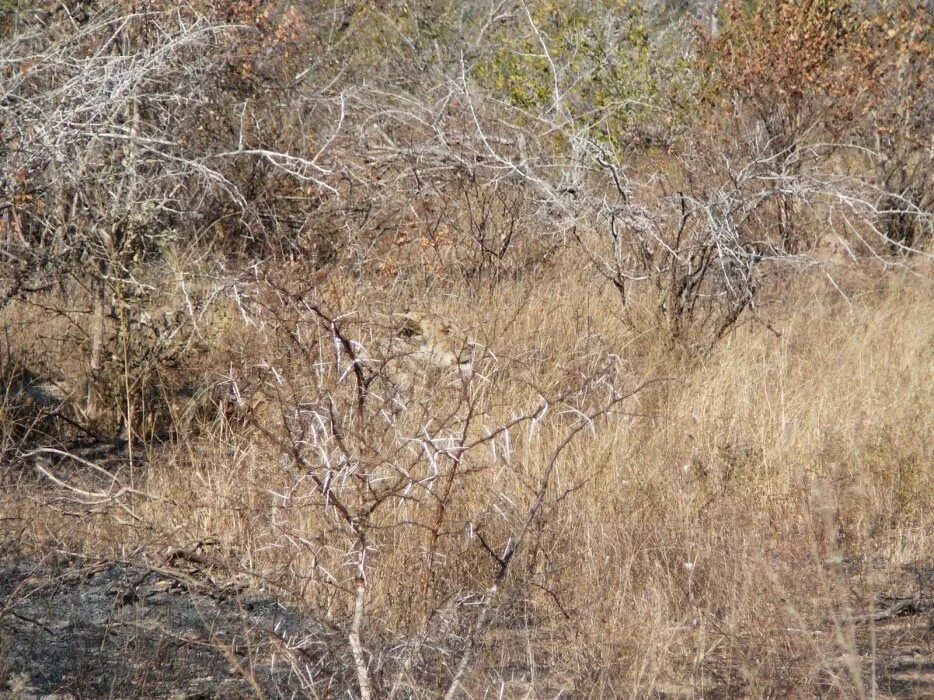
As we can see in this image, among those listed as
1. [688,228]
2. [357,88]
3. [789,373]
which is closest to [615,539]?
[789,373]

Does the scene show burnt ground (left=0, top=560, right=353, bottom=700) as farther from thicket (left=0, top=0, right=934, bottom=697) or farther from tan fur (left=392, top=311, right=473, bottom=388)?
tan fur (left=392, top=311, right=473, bottom=388)

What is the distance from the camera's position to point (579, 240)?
7152mm

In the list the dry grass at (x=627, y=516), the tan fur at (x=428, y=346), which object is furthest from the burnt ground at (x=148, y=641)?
the tan fur at (x=428, y=346)

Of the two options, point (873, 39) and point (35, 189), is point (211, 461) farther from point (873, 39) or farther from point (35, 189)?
point (873, 39)

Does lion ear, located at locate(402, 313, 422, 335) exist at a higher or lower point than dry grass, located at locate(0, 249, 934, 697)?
higher

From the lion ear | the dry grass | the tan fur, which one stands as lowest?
the dry grass

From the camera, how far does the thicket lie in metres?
4.14

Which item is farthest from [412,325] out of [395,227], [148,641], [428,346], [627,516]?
Result: [148,641]

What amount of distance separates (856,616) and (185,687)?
2.05 meters

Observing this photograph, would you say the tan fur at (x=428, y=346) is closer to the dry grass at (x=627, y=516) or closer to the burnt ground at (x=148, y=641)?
the dry grass at (x=627, y=516)

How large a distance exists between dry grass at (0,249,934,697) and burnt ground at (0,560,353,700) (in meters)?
0.13

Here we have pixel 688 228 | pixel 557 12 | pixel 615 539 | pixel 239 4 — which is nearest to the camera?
pixel 615 539

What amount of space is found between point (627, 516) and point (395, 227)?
3642 millimetres

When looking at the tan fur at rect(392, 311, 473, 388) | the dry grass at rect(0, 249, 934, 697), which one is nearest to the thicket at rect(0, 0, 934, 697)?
the dry grass at rect(0, 249, 934, 697)
